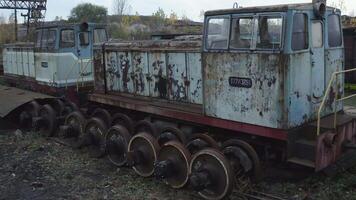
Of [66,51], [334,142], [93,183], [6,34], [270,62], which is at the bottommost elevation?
[93,183]

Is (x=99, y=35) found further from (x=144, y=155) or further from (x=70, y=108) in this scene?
(x=144, y=155)

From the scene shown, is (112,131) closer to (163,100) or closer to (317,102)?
(163,100)

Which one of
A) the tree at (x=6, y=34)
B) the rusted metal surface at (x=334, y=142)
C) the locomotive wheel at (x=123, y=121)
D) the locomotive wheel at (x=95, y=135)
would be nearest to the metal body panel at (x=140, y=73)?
the locomotive wheel at (x=123, y=121)

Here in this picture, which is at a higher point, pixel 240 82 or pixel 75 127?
pixel 240 82

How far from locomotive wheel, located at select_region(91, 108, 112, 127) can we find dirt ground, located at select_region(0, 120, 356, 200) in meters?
0.92

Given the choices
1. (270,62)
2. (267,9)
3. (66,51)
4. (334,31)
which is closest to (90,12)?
(66,51)

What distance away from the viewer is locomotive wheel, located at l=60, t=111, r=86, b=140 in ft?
35.2

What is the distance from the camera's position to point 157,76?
9.55m

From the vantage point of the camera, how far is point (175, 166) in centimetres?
784

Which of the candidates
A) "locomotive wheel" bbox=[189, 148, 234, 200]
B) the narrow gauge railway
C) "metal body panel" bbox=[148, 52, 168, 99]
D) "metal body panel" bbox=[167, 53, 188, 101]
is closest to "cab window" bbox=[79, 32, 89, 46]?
the narrow gauge railway

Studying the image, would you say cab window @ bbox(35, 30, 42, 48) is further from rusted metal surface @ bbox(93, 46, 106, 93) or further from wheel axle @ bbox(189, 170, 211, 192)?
wheel axle @ bbox(189, 170, 211, 192)

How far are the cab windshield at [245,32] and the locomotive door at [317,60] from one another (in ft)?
2.56

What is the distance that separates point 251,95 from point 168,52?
99.9 inches

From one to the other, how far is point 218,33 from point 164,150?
90.9 inches
